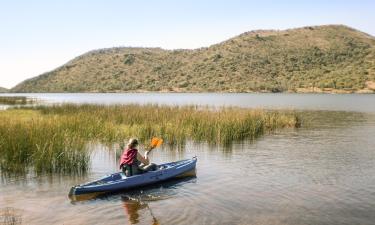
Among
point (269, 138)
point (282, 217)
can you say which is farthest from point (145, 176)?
point (269, 138)

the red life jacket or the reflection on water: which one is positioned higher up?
the red life jacket

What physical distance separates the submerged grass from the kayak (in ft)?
7.80

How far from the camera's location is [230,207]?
1142cm

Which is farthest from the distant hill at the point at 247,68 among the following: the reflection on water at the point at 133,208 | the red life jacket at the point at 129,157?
the reflection on water at the point at 133,208

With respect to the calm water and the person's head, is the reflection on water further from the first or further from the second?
the person's head

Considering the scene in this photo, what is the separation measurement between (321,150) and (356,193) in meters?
8.09

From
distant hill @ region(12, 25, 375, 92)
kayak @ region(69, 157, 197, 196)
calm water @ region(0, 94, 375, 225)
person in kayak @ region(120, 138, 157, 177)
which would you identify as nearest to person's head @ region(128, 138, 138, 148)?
person in kayak @ region(120, 138, 157, 177)

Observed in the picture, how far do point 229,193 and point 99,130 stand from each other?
941cm

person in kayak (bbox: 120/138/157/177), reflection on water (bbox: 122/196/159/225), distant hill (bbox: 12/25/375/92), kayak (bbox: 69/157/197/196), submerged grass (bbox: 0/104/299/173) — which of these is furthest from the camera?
distant hill (bbox: 12/25/375/92)

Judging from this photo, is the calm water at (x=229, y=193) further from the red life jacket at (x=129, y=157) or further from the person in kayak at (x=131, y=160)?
the red life jacket at (x=129, y=157)

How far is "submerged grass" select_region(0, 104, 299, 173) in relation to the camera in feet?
47.6

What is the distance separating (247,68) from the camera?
355ft

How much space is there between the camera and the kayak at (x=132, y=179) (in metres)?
11.9

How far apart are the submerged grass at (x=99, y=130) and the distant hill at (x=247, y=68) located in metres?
68.5
